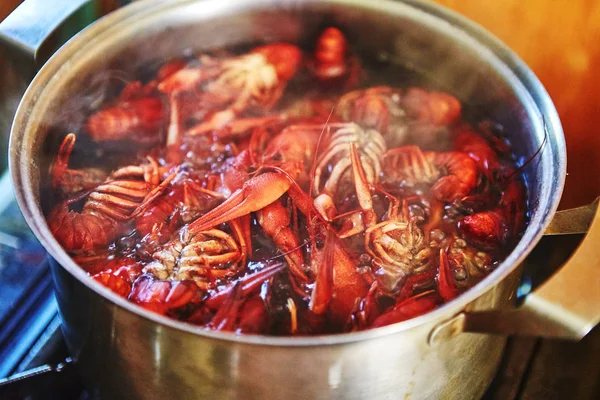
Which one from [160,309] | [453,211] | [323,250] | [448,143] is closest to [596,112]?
[448,143]

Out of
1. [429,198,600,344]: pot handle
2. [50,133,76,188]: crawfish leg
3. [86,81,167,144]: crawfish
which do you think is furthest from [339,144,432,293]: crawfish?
[50,133,76,188]: crawfish leg

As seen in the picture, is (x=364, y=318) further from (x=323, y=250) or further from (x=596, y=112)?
(x=596, y=112)

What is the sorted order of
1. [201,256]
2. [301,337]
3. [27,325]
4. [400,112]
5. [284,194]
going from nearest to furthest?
1. [301,337]
2. [201,256]
3. [284,194]
4. [27,325]
5. [400,112]

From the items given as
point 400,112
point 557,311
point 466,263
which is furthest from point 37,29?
point 557,311

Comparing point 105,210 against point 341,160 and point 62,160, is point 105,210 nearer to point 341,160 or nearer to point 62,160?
point 62,160

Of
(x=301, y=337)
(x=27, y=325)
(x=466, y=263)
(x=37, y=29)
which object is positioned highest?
(x=37, y=29)
